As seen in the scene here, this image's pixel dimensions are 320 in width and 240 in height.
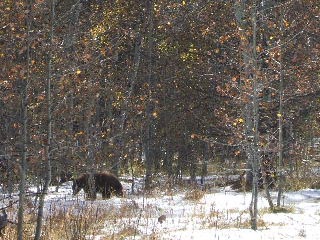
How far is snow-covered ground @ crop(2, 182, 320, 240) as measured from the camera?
9.09 m

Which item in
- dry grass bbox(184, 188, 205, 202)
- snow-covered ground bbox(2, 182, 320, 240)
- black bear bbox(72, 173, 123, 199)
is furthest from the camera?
black bear bbox(72, 173, 123, 199)

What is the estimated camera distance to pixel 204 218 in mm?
10633

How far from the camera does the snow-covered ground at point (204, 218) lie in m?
9.09

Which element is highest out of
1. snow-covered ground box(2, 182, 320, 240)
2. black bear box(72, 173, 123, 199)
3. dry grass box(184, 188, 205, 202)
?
black bear box(72, 173, 123, 199)

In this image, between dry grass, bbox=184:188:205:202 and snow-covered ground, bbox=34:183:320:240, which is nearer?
snow-covered ground, bbox=34:183:320:240

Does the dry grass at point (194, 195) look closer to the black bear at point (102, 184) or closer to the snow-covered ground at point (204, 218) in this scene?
the snow-covered ground at point (204, 218)

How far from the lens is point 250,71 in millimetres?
9547

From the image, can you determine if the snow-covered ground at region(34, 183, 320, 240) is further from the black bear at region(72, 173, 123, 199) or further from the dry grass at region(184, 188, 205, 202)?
the black bear at region(72, 173, 123, 199)

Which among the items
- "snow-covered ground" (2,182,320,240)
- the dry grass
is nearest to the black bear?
"snow-covered ground" (2,182,320,240)

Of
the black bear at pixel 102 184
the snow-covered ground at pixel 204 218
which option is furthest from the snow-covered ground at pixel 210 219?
the black bear at pixel 102 184

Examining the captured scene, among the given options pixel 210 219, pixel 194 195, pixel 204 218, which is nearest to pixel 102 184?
pixel 194 195

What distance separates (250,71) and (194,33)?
932 cm

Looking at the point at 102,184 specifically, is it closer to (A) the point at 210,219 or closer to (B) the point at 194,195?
(B) the point at 194,195

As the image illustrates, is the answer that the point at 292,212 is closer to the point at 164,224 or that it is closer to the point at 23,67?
the point at 164,224
